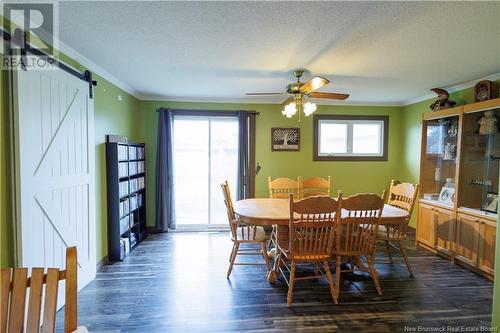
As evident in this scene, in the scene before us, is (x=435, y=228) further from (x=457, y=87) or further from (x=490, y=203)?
(x=457, y=87)

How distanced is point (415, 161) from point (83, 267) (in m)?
5.04

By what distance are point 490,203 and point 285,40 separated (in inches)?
119

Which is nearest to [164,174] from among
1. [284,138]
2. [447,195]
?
[284,138]

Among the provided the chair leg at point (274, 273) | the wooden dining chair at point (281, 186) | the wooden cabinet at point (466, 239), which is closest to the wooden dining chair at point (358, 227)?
the chair leg at point (274, 273)

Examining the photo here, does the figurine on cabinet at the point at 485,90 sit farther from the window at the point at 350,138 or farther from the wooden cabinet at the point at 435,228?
the window at the point at 350,138

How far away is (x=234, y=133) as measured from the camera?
4.67 m

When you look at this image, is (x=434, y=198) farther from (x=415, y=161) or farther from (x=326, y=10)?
(x=326, y=10)

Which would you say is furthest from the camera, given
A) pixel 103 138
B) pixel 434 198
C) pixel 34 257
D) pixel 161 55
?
pixel 434 198

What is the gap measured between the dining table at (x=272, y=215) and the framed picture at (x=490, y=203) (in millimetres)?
1055

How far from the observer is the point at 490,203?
302 cm

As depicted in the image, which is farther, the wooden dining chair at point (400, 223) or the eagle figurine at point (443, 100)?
the eagle figurine at point (443, 100)

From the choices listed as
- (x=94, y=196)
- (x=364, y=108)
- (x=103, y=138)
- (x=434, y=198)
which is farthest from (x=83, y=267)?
(x=364, y=108)

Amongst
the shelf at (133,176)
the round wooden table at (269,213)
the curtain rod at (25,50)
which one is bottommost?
the round wooden table at (269,213)

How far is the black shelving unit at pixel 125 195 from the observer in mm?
3213
